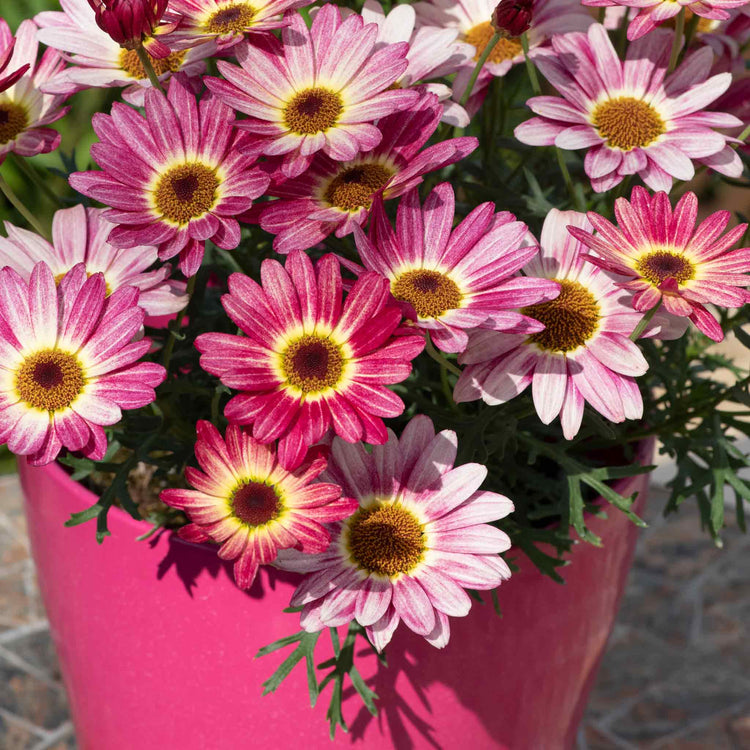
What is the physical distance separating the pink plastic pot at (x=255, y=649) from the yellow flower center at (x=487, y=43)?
0.83ft

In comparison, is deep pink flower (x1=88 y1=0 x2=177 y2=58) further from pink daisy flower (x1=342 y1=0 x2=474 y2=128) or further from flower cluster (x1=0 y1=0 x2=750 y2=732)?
pink daisy flower (x1=342 y1=0 x2=474 y2=128)

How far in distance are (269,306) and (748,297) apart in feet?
0.65

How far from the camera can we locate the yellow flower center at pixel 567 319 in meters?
0.49

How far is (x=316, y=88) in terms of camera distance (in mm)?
514

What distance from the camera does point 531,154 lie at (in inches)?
26.0

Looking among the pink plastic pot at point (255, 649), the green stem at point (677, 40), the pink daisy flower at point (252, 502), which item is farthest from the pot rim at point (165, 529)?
the green stem at point (677, 40)

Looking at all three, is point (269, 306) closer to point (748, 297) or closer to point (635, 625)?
point (748, 297)

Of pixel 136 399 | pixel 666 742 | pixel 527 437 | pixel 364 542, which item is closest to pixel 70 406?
pixel 136 399

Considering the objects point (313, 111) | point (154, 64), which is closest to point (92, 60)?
point (154, 64)

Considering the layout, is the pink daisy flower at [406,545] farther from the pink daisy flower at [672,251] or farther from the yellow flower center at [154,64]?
the yellow flower center at [154,64]

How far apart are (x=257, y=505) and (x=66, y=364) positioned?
0.10 m

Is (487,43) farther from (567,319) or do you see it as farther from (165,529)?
(165,529)

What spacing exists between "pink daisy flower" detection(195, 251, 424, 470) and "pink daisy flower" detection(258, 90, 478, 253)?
0.03 m

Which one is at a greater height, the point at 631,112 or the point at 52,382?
the point at 631,112
